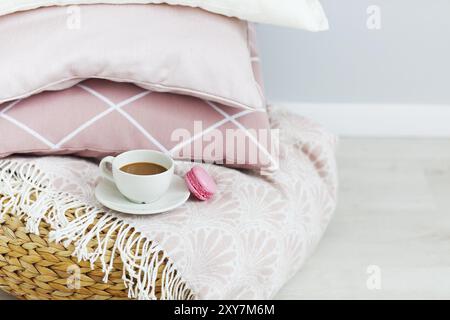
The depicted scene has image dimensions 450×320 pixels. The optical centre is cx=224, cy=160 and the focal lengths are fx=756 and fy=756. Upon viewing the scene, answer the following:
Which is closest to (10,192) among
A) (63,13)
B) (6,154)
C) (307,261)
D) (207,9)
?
(6,154)

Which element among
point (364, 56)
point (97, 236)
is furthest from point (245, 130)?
point (364, 56)

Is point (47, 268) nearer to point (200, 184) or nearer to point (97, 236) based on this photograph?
point (97, 236)

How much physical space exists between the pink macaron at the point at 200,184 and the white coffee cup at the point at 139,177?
0.14 ft

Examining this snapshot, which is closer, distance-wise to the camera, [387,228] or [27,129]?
[27,129]

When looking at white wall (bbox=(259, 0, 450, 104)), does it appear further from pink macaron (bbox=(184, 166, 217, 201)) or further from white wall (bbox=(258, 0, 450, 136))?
pink macaron (bbox=(184, 166, 217, 201))

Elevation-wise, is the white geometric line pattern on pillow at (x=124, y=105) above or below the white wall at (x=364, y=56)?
below

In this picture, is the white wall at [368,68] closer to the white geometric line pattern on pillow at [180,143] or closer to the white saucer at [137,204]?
the white geometric line pattern on pillow at [180,143]

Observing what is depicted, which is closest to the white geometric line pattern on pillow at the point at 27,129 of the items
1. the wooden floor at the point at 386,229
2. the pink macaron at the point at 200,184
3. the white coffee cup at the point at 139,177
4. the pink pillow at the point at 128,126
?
the pink pillow at the point at 128,126

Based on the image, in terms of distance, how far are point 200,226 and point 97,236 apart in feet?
0.55

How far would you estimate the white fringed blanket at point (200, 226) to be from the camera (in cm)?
119

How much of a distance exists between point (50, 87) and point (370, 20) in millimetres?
883

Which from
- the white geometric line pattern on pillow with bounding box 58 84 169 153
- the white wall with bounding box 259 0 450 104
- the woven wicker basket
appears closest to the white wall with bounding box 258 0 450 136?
the white wall with bounding box 259 0 450 104

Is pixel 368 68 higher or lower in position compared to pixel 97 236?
higher

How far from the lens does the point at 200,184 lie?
50.5 inches
